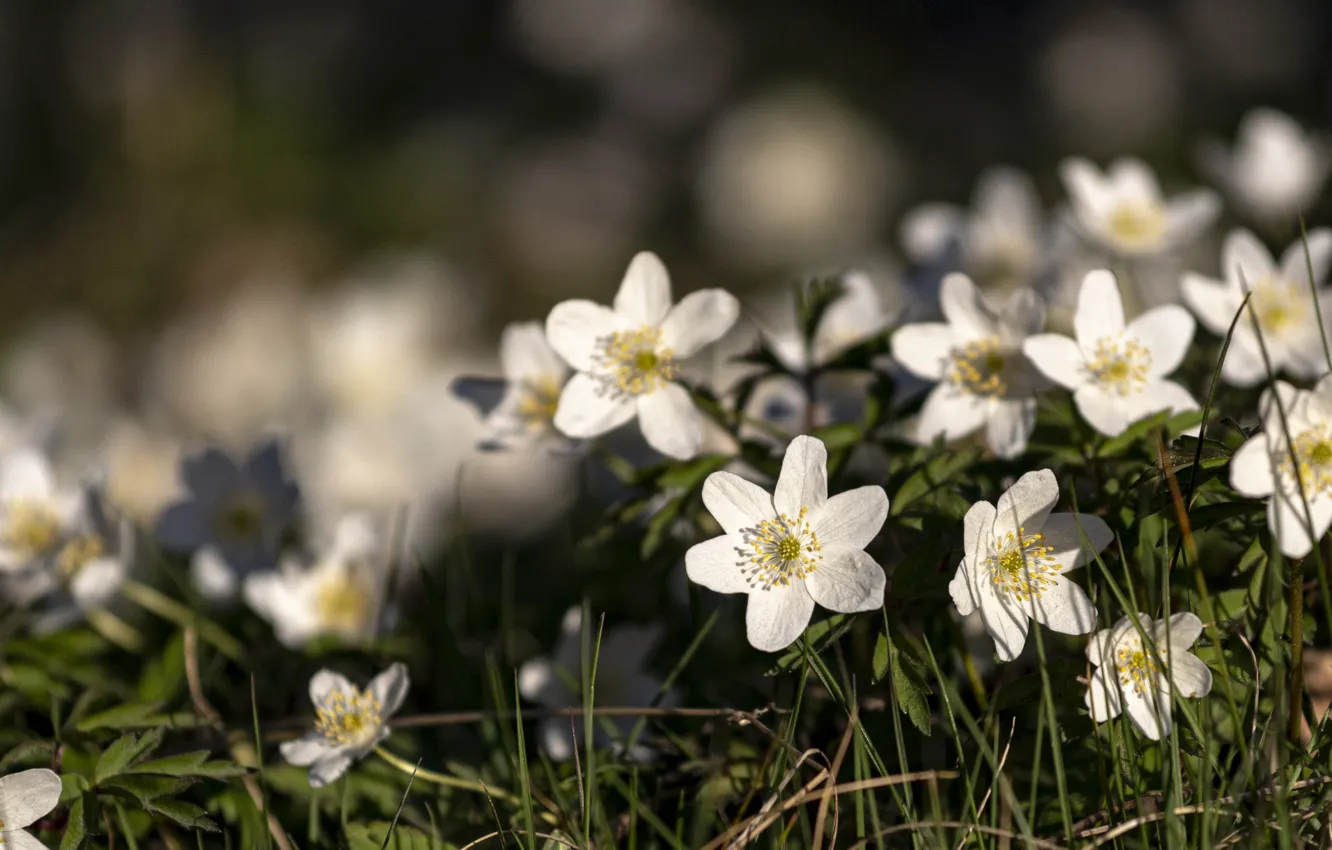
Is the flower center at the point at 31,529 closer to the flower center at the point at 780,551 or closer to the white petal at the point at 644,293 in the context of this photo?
the white petal at the point at 644,293

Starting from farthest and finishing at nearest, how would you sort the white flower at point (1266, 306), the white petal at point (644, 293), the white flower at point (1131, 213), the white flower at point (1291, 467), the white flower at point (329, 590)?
the white flower at point (1131, 213) < the white flower at point (329, 590) < the white flower at point (1266, 306) < the white petal at point (644, 293) < the white flower at point (1291, 467)

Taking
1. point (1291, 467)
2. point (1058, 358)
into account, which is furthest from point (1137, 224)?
point (1291, 467)

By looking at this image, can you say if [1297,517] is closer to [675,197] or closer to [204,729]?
[204,729]

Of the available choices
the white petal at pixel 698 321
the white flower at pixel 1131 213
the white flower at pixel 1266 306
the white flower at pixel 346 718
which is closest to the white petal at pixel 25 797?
the white flower at pixel 346 718

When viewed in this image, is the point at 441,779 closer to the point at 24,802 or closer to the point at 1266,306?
the point at 24,802

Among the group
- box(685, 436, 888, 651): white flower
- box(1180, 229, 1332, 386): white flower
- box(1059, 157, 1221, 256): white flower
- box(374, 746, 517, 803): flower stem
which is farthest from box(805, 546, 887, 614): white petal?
box(1059, 157, 1221, 256): white flower

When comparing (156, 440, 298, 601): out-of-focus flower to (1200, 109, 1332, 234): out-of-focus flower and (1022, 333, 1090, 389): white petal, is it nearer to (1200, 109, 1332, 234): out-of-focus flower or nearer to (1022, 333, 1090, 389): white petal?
(1022, 333, 1090, 389): white petal
